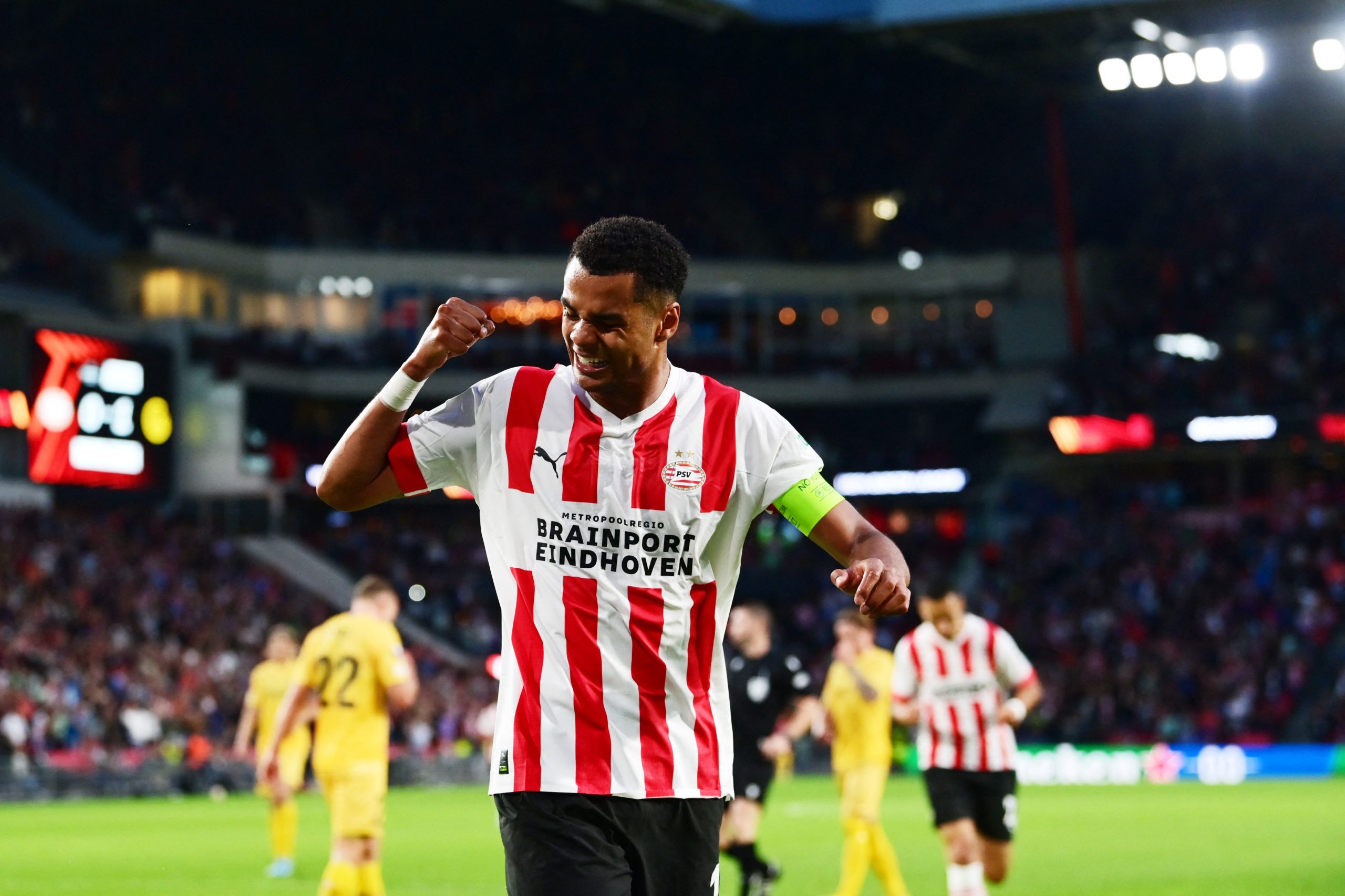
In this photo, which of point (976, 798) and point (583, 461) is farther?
point (976, 798)

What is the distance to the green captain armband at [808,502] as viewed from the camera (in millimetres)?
4449

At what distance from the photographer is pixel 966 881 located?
10.5 metres

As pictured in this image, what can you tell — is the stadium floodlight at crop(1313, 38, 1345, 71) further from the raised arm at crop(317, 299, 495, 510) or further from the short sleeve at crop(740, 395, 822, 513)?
the raised arm at crop(317, 299, 495, 510)

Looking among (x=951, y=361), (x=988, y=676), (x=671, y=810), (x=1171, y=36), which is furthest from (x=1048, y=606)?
(x=671, y=810)

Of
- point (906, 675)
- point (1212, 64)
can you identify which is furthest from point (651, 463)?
point (1212, 64)

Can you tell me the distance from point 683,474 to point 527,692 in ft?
2.19

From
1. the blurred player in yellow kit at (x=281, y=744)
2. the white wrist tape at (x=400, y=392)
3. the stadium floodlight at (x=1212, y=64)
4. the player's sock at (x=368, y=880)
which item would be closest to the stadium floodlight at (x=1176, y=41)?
the stadium floodlight at (x=1212, y=64)

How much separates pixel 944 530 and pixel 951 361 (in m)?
4.75

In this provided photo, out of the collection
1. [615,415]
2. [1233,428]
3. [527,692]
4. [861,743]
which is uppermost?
[1233,428]

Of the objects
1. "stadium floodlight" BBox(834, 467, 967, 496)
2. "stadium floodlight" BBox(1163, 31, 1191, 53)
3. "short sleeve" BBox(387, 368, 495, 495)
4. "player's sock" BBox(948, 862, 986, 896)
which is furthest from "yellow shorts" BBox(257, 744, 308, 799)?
"stadium floodlight" BBox(834, 467, 967, 496)

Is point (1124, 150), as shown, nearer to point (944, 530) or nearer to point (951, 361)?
point (951, 361)

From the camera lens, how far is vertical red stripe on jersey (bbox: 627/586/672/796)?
4.26m

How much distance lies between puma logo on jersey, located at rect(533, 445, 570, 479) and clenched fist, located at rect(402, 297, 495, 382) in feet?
1.21

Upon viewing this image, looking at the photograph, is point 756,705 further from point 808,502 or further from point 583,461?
point 583,461
